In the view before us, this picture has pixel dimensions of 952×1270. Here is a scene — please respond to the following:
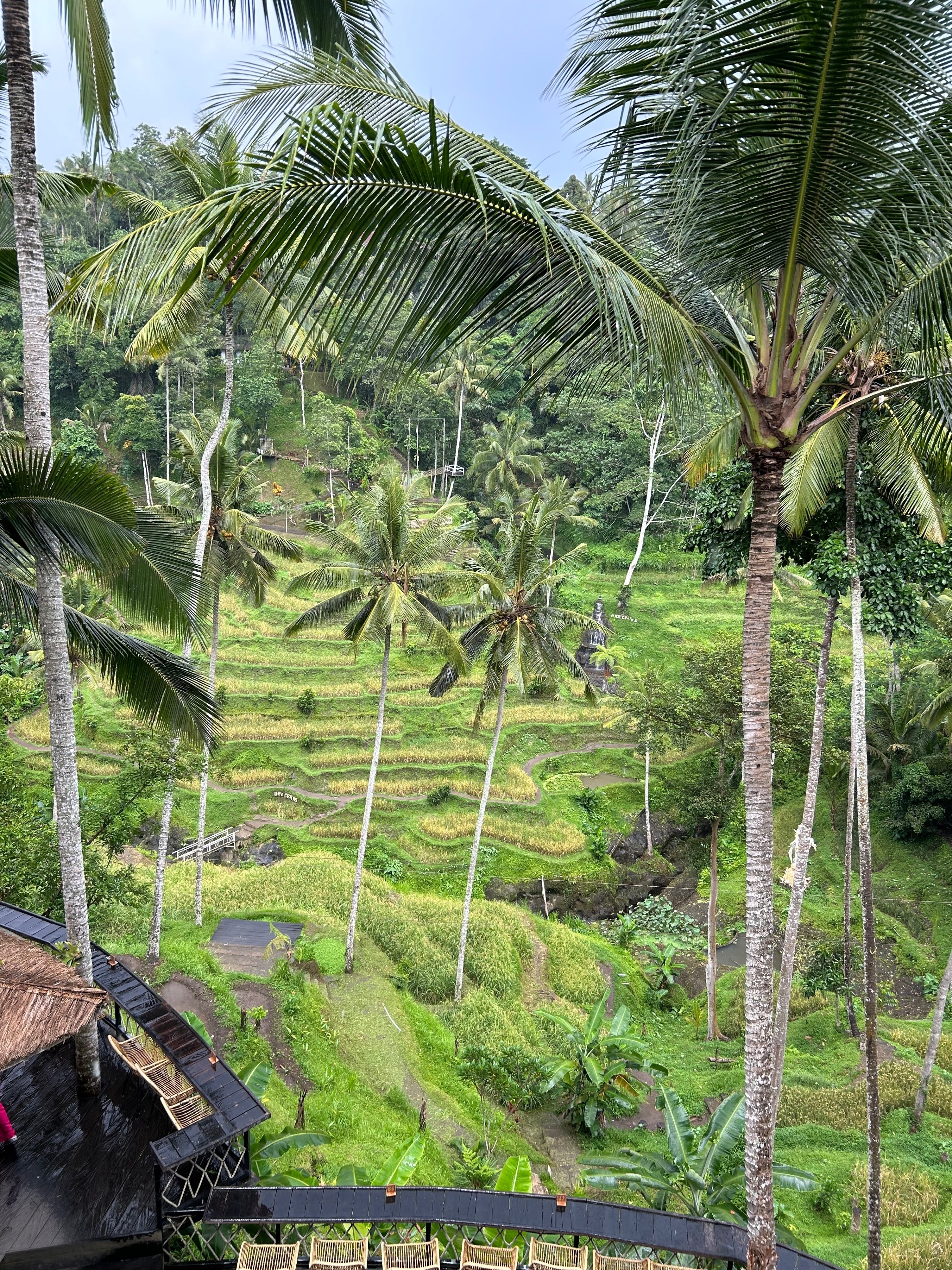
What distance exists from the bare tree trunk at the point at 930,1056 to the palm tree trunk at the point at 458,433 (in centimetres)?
3460

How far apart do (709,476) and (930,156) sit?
6.79m

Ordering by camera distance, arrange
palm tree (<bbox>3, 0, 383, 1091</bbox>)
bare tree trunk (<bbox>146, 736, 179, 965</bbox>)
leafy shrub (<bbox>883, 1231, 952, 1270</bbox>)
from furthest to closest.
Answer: bare tree trunk (<bbox>146, 736, 179, 965</bbox>)
leafy shrub (<bbox>883, 1231, 952, 1270</bbox>)
palm tree (<bbox>3, 0, 383, 1091</bbox>)

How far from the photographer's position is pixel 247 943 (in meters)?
14.8

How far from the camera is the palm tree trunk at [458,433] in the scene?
44.2m

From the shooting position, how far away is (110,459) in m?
44.1

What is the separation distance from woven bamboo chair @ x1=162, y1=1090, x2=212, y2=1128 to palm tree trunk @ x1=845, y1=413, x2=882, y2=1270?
674 cm

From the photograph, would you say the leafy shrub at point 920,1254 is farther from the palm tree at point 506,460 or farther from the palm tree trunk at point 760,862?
the palm tree at point 506,460

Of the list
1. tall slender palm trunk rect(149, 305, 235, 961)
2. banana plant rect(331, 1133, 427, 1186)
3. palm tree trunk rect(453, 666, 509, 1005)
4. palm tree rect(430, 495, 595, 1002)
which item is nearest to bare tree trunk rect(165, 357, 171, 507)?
tall slender palm trunk rect(149, 305, 235, 961)

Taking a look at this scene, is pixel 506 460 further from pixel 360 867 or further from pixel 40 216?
pixel 40 216

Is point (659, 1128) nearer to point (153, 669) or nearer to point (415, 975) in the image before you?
point (415, 975)

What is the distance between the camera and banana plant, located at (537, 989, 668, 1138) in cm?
1249

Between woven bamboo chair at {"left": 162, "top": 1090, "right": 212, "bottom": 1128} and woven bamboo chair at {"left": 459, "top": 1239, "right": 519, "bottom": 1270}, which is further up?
woven bamboo chair at {"left": 162, "top": 1090, "right": 212, "bottom": 1128}

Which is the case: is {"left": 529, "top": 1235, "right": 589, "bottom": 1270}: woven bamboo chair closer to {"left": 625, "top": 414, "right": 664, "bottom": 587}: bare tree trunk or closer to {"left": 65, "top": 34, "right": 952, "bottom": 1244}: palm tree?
{"left": 65, "top": 34, "right": 952, "bottom": 1244}: palm tree

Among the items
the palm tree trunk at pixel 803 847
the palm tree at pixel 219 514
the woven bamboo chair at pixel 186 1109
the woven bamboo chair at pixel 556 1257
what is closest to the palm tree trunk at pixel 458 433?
the palm tree at pixel 219 514
